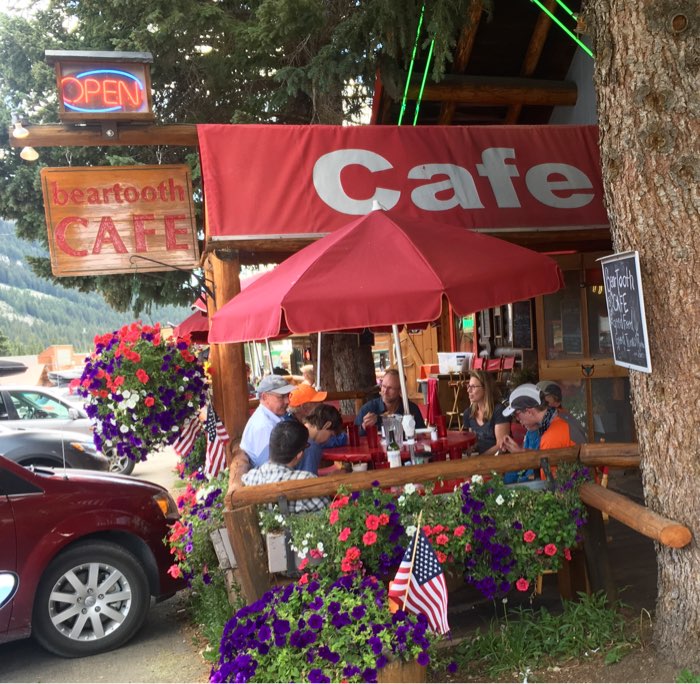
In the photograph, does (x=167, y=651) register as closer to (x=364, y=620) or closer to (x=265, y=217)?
(x=364, y=620)

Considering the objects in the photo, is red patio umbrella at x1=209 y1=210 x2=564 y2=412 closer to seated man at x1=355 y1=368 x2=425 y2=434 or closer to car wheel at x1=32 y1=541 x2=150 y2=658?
car wheel at x1=32 y1=541 x2=150 y2=658

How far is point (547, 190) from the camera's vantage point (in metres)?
7.54

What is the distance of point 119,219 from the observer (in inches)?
277

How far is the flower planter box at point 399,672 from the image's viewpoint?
11.4 feet

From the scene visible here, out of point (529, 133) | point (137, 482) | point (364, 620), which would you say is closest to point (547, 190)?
point (529, 133)

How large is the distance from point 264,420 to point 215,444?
791 mm

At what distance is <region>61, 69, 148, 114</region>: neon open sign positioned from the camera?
21.0 ft

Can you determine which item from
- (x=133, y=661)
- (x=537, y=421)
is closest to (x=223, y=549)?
(x=133, y=661)

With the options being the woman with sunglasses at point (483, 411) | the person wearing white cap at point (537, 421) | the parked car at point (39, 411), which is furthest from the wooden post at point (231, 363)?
the parked car at point (39, 411)

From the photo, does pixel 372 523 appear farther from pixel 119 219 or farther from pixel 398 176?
pixel 119 219

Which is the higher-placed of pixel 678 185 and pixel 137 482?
pixel 678 185

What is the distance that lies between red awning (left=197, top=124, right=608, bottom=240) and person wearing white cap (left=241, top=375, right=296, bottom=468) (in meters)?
1.44

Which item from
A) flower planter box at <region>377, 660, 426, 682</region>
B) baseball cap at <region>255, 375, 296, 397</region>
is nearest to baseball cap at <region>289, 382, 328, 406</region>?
baseball cap at <region>255, 375, 296, 397</region>

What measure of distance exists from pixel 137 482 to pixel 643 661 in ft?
12.5
